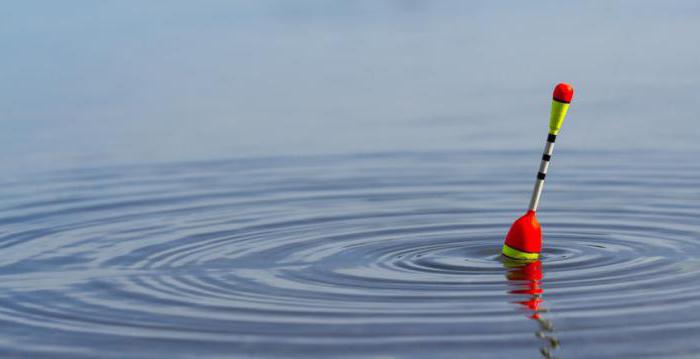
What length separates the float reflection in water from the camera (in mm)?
8906

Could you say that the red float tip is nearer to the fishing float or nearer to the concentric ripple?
the fishing float

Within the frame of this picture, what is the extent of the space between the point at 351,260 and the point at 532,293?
6.07 ft

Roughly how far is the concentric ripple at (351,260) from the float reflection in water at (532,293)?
0.08ft

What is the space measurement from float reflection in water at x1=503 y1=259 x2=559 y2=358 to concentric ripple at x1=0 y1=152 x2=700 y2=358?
2 cm

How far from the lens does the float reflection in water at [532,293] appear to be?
891cm

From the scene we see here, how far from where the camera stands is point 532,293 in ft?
33.5

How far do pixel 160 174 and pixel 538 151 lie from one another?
173 inches

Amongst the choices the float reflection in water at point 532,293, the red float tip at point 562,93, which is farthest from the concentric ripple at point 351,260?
the red float tip at point 562,93

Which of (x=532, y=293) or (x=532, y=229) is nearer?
(x=532, y=293)

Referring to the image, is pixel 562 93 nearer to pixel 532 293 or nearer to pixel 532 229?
pixel 532 229

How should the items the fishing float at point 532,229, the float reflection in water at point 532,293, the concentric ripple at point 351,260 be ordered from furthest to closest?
1. the fishing float at point 532,229
2. the concentric ripple at point 351,260
3. the float reflection in water at point 532,293

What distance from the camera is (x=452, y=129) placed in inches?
747

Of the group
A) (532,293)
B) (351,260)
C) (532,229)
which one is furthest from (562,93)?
(351,260)

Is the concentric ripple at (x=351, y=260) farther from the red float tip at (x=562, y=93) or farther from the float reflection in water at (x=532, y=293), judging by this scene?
the red float tip at (x=562, y=93)
